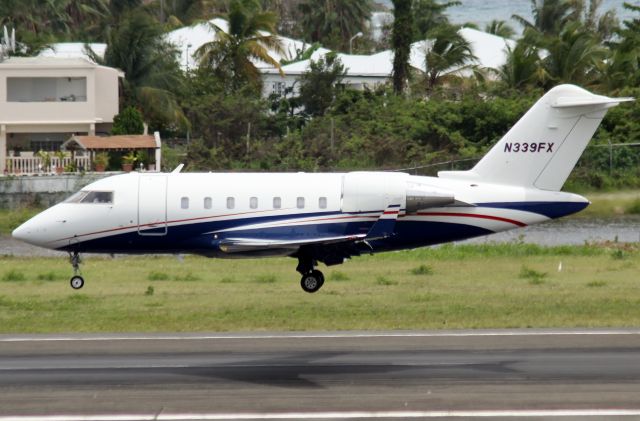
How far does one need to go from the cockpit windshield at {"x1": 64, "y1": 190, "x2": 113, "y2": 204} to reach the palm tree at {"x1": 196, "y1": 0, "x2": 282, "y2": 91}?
155 feet

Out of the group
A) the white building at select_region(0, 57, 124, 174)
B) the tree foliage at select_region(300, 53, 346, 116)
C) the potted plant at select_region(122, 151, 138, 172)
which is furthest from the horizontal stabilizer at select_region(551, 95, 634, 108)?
the tree foliage at select_region(300, 53, 346, 116)

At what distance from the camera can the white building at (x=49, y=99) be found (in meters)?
65.4

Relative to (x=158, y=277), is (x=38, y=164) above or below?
above

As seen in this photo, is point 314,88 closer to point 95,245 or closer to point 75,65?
point 75,65

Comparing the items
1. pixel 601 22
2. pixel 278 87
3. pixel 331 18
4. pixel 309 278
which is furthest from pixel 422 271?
pixel 331 18

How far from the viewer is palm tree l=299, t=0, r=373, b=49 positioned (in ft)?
376

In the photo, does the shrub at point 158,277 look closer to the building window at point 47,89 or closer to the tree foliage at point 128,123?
the tree foliage at point 128,123

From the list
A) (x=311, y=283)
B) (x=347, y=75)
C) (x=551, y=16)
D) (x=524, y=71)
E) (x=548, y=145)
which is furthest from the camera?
(x=551, y=16)

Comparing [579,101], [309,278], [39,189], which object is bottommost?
[309,278]

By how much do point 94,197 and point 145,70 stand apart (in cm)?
4471

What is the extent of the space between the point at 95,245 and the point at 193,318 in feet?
14.2

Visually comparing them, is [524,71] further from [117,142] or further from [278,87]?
[117,142]

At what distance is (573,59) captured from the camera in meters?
69.9

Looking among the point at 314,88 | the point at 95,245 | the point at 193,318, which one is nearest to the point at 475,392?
the point at 193,318
